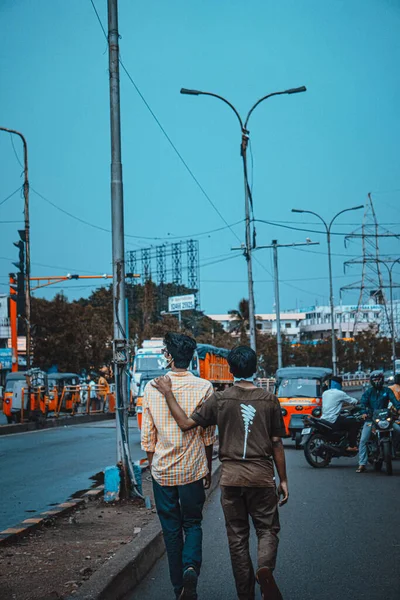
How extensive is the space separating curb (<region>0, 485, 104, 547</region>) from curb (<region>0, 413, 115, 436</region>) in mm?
16900

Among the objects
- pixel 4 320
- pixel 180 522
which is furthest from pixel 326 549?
pixel 4 320

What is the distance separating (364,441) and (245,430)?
943 cm

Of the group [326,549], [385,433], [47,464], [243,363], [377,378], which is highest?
[243,363]

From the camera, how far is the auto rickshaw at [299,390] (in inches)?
891

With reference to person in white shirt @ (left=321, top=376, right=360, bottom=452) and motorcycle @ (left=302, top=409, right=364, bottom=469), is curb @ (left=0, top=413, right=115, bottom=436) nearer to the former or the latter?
motorcycle @ (left=302, top=409, right=364, bottom=469)

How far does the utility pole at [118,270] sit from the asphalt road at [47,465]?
4.32 ft

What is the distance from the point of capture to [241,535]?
17.7 ft

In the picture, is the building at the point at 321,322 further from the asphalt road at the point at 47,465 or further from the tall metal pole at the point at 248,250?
the asphalt road at the point at 47,465

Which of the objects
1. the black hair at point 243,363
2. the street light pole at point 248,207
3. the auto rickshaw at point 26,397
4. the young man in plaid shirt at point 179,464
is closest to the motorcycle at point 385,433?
the young man in plaid shirt at point 179,464

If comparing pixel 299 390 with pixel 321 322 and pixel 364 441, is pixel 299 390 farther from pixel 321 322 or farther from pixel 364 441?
pixel 321 322

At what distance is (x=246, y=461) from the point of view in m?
5.38

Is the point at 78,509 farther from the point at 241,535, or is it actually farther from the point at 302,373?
the point at 302,373

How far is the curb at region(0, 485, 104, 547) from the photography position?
8.04 metres

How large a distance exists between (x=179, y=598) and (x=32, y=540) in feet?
9.44
